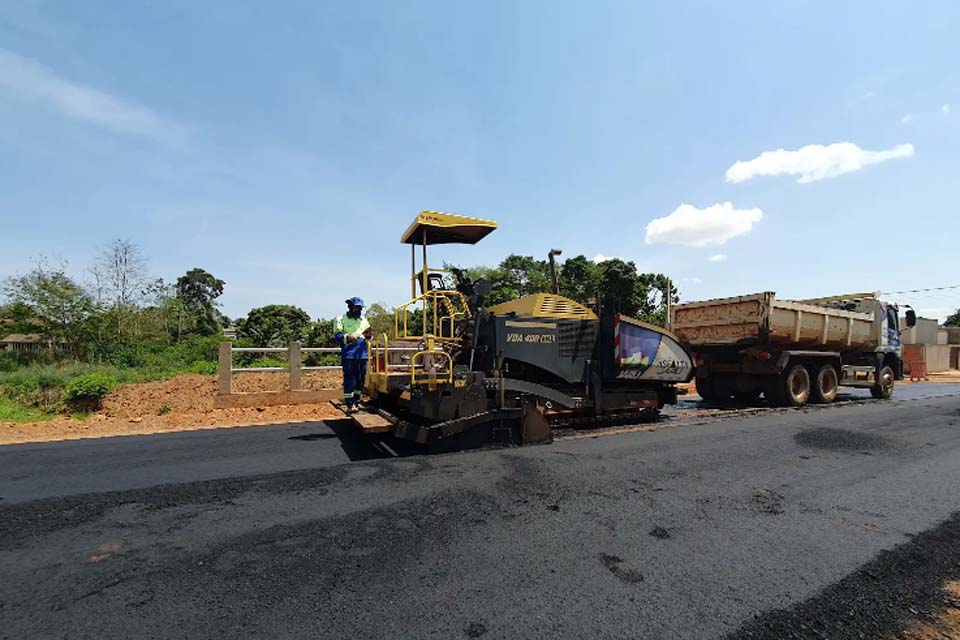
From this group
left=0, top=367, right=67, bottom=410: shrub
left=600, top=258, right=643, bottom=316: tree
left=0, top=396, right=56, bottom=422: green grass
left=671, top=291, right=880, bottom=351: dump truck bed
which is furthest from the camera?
left=600, top=258, right=643, bottom=316: tree

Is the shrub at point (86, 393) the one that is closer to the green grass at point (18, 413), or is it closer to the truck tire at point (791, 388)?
the green grass at point (18, 413)

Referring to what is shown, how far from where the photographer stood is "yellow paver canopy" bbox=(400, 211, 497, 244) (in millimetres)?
6242

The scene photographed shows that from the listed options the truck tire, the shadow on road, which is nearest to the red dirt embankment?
the shadow on road

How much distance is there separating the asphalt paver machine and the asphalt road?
54 cm

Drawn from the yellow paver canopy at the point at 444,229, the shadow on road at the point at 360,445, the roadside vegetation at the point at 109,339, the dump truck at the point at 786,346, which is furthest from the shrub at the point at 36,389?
the dump truck at the point at 786,346

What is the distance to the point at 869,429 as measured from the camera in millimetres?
7773

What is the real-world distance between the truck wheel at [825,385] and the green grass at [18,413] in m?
15.9

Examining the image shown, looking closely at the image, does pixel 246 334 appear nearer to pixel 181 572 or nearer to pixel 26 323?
pixel 26 323

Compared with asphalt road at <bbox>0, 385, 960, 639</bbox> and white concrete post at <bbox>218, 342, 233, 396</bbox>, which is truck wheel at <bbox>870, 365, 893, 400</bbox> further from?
white concrete post at <bbox>218, 342, 233, 396</bbox>

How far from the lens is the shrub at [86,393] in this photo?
1019 cm

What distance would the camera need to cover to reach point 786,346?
413 inches

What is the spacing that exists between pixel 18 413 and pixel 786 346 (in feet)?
51.4

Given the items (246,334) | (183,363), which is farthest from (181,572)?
(246,334)

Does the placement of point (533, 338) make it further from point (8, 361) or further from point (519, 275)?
point (519, 275)
